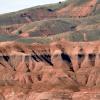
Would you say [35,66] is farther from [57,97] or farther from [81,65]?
[57,97]

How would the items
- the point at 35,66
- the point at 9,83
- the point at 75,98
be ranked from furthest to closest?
the point at 35,66 → the point at 9,83 → the point at 75,98

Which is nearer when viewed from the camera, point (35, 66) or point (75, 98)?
point (75, 98)

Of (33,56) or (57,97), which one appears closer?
(57,97)

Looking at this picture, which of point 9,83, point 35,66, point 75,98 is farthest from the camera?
point 35,66

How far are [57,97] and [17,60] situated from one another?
37264 mm

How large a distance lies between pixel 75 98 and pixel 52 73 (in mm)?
23742

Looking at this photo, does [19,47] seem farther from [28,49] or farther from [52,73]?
[52,73]

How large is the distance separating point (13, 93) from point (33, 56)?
34213mm

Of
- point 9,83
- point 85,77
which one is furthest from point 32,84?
point 85,77

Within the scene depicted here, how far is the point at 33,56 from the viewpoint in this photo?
7731 inches

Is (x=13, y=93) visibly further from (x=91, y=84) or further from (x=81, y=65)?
(x=81, y=65)

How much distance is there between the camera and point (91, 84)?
598 ft

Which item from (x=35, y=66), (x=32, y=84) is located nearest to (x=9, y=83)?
(x=32, y=84)

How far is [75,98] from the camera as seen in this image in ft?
528
